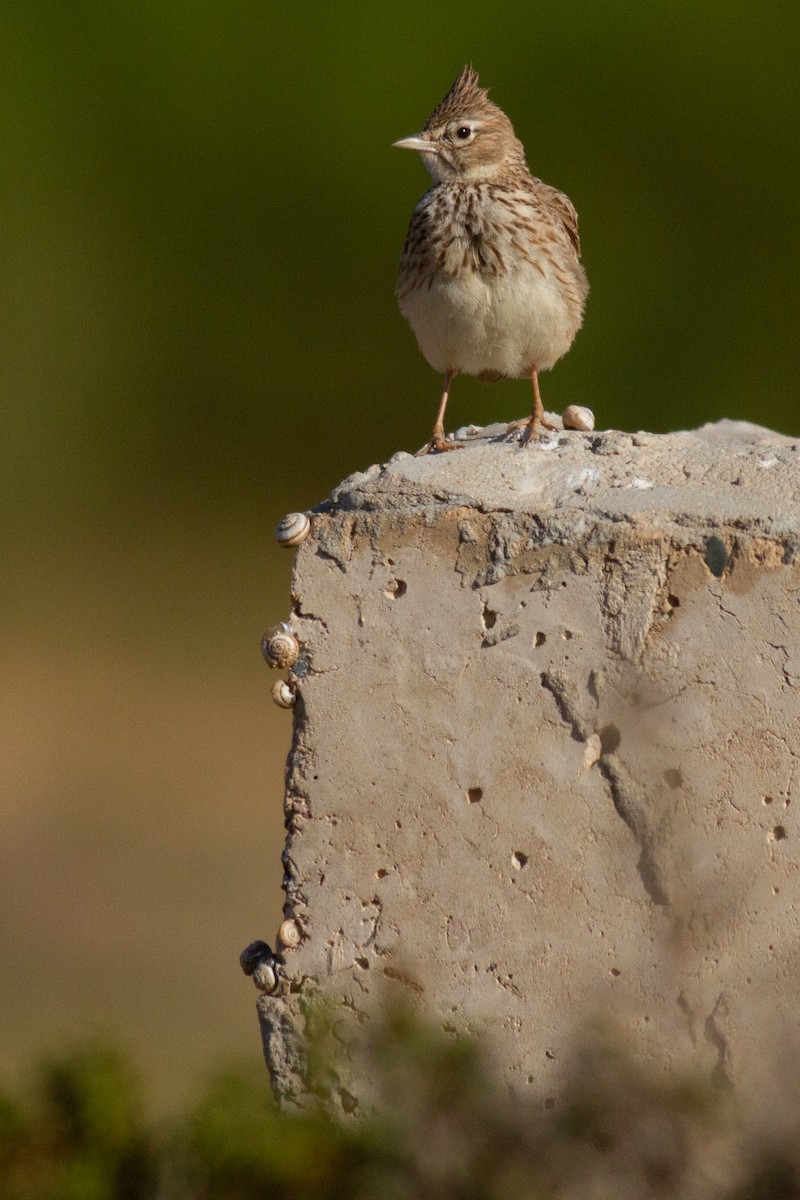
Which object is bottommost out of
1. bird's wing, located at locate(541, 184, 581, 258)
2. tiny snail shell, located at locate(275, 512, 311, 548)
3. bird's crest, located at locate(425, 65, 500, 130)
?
tiny snail shell, located at locate(275, 512, 311, 548)

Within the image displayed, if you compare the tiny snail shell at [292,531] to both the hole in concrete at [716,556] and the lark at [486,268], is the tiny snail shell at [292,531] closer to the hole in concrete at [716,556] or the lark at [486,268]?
the hole in concrete at [716,556]

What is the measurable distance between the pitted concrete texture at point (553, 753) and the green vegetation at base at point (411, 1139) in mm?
118

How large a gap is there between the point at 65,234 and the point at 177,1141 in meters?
9.26

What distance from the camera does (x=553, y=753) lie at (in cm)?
284

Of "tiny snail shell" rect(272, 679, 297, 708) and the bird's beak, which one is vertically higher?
the bird's beak

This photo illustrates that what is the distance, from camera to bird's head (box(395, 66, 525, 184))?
438 centimetres

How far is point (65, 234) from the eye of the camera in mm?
11109

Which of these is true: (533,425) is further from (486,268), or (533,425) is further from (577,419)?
(486,268)

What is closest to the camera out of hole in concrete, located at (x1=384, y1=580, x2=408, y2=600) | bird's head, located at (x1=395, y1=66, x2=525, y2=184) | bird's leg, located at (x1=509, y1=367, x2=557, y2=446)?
hole in concrete, located at (x1=384, y1=580, x2=408, y2=600)

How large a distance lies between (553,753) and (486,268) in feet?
5.12

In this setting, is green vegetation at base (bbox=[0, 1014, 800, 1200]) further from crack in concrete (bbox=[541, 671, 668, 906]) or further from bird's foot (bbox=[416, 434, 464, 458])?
bird's foot (bbox=[416, 434, 464, 458])

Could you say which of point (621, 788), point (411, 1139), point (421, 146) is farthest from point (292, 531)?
point (421, 146)

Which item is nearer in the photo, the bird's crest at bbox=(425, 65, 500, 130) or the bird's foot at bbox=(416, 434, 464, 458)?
the bird's foot at bbox=(416, 434, 464, 458)

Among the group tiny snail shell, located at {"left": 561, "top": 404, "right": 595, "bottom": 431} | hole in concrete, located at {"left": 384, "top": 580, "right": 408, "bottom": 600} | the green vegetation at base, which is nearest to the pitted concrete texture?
hole in concrete, located at {"left": 384, "top": 580, "right": 408, "bottom": 600}
